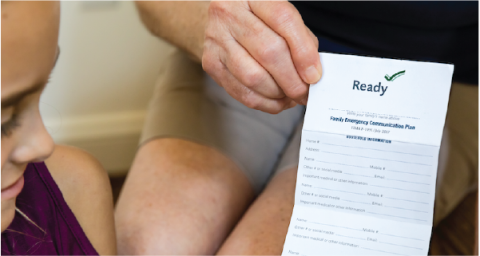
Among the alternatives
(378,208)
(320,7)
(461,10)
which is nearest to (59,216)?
(378,208)

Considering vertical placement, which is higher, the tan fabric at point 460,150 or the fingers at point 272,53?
the fingers at point 272,53

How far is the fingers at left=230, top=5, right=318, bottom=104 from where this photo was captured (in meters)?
0.50

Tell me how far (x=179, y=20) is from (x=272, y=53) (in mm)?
303

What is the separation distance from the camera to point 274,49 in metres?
0.50

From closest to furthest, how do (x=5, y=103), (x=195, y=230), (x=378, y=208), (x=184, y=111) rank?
(x=5, y=103)
(x=378, y=208)
(x=195, y=230)
(x=184, y=111)

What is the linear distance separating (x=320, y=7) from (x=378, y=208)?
0.45 meters

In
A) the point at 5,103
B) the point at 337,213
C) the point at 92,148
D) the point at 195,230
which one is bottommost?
the point at 92,148

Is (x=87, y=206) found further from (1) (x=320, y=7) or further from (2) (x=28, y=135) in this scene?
(1) (x=320, y=7)

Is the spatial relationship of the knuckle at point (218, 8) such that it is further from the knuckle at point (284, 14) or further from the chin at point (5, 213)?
the chin at point (5, 213)

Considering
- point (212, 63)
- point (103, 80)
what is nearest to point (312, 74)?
point (212, 63)

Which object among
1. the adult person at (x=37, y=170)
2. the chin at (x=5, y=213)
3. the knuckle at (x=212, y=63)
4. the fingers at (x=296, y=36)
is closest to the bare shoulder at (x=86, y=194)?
the adult person at (x=37, y=170)

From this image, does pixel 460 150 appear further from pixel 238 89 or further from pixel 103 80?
pixel 103 80

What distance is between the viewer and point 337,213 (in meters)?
0.50

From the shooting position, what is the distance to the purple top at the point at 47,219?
58 cm
